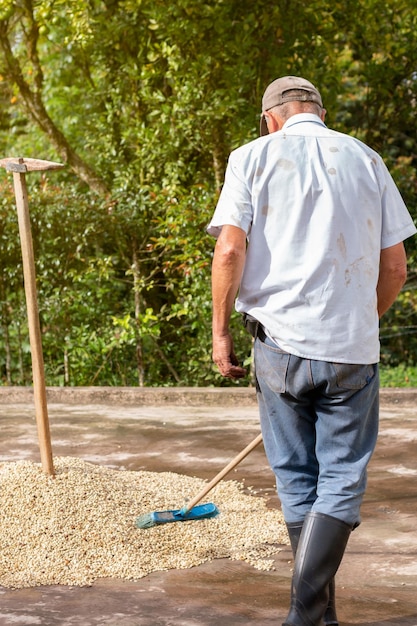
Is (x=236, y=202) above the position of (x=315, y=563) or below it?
above

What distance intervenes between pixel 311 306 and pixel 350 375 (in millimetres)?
271

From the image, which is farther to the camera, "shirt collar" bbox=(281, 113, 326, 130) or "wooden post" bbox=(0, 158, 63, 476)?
"wooden post" bbox=(0, 158, 63, 476)

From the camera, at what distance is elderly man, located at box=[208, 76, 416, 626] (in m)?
3.14

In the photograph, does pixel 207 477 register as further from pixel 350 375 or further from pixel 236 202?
pixel 236 202

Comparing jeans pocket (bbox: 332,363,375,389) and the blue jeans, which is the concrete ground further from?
jeans pocket (bbox: 332,363,375,389)

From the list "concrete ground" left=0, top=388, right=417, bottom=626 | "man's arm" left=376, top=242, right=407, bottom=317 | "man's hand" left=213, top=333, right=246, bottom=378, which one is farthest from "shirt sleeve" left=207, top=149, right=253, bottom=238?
"concrete ground" left=0, top=388, right=417, bottom=626

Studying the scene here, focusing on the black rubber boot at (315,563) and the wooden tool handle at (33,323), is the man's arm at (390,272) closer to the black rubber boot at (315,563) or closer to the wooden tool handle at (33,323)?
the black rubber boot at (315,563)

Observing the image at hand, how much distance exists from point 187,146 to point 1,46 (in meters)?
2.42

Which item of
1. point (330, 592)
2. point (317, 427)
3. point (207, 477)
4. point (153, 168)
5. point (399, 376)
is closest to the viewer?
point (317, 427)

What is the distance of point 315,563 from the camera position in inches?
123

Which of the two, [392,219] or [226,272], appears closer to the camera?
[226,272]

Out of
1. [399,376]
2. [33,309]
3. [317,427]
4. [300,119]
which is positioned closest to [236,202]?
[300,119]

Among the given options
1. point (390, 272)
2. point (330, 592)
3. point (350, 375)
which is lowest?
point (330, 592)

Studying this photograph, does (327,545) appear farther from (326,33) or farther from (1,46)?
(1,46)
